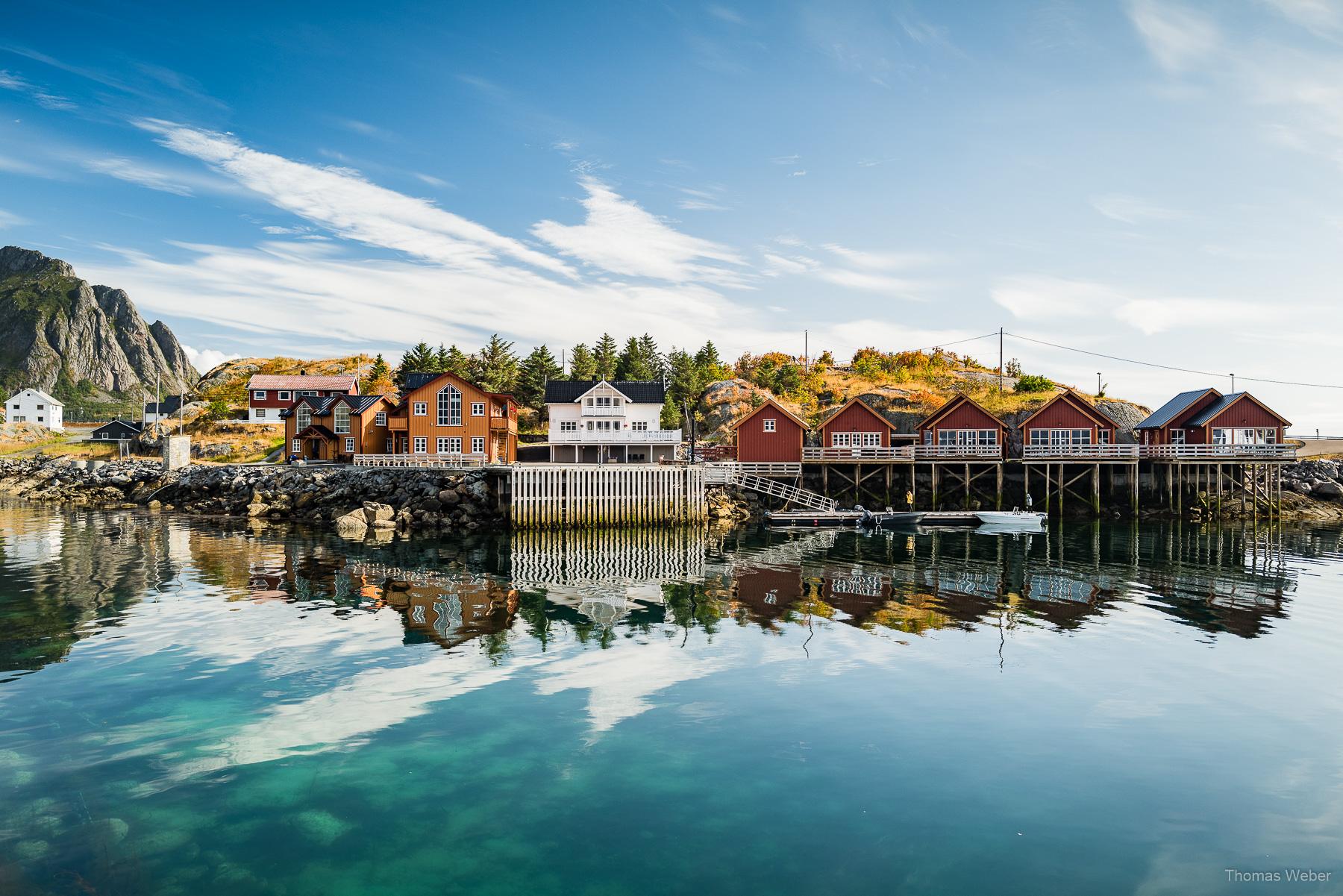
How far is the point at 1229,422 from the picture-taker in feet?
192

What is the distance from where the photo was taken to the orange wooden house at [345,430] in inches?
2645

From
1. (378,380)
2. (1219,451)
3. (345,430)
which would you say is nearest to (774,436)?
(1219,451)

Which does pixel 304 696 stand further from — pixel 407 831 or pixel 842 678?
pixel 842 678

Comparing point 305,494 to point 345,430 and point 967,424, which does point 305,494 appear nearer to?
point 345,430

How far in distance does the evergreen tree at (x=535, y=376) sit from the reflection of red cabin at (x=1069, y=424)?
51.3 meters

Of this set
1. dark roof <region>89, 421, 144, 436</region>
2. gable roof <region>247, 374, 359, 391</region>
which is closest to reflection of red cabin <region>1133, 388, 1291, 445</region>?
gable roof <region>247, 374, 359, 391</region>

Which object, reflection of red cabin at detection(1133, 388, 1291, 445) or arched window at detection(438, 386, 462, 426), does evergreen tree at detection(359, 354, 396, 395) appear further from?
reflection of red cabin at detection(1133, 388, 1291, 445)

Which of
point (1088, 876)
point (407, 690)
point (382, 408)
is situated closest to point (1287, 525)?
point (1088, 876)

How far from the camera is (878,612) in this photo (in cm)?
2516

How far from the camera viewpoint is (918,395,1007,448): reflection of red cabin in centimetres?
5981

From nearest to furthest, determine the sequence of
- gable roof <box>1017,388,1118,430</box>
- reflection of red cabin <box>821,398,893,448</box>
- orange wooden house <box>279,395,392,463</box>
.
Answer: gable roof <box>1017,388,1118,430</box>, reflection of red cabin <box>821,398,893,448</box>, orange wooden house <box>279,395,392,463</box>

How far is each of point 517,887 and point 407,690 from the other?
26.0 ft

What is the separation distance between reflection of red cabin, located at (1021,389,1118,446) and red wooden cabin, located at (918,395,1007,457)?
2440mm

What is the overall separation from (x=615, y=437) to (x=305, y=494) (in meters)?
22.7
